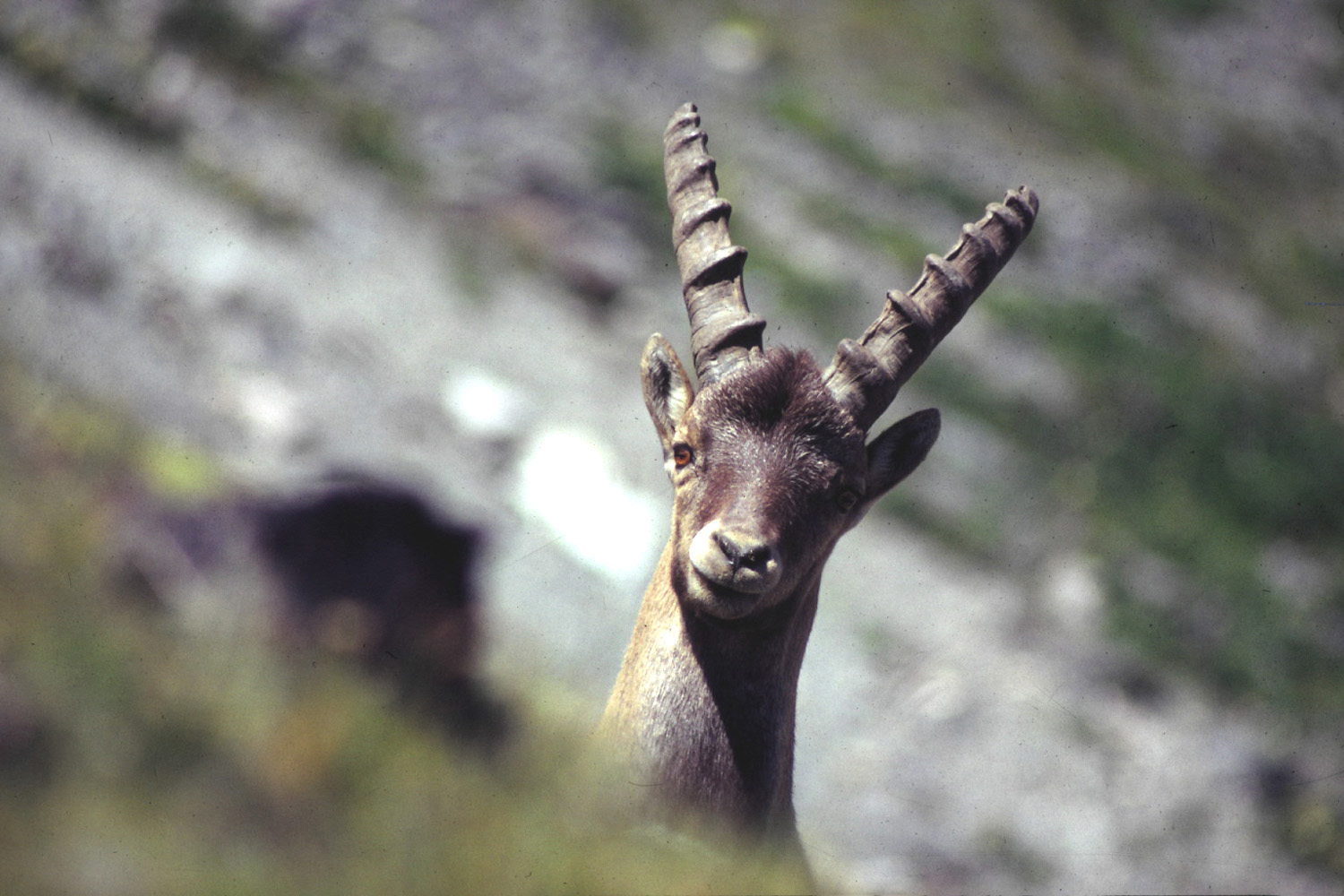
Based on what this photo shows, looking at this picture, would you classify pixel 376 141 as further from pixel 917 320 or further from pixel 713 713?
pixel 713 713

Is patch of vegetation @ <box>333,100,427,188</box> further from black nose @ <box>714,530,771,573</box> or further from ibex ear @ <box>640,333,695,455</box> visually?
black nose @ <box>714,530,771,573</box>

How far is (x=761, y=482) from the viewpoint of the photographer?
4.73 m

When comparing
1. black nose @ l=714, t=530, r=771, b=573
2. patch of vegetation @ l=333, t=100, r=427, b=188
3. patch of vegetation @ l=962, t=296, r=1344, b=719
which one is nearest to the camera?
black nose @ l=714, t=530, r=771, b=573

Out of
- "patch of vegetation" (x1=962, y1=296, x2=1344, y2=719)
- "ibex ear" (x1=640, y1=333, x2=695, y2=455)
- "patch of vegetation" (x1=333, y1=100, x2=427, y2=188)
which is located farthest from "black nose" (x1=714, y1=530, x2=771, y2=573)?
"patch of vegetation" (x1=333, y1=100, x2=427, y2=188)

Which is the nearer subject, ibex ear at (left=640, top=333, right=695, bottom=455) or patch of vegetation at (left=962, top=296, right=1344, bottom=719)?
ibex ear at (left=640, top=333, right=695, bottom=455)

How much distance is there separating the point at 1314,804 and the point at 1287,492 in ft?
14.5

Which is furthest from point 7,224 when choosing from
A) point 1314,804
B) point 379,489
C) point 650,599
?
point 1314,804

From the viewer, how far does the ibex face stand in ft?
14.7

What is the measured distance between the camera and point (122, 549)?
3764mm

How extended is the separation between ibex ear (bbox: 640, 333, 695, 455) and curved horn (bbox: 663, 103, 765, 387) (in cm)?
16

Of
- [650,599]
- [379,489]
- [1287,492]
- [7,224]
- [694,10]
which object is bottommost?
[650,599]

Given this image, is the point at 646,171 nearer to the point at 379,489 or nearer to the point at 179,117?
the point at 179,117

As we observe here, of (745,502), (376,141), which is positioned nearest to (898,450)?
(745,502)

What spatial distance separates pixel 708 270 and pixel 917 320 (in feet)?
2.97
